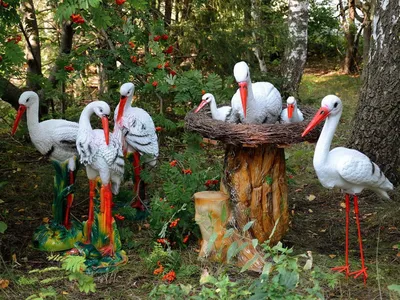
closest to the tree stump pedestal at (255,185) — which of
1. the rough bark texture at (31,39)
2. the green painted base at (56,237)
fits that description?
the green painted base at (56,237)

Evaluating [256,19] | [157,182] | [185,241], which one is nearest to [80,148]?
[185,241]

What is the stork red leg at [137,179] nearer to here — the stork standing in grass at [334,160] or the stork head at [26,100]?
the stork head at [26,100]

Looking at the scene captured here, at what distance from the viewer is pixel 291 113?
4293mm

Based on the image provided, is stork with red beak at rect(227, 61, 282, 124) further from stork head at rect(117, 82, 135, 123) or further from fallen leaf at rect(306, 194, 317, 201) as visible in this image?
fallen leaf at rect(306, 194, 317, 201)

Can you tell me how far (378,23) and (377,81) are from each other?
590 millimetres

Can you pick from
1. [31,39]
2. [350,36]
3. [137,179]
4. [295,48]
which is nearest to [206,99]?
[137,179]

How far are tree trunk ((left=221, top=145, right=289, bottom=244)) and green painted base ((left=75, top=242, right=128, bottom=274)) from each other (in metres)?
0.96

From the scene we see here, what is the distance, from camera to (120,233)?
473 centimetres

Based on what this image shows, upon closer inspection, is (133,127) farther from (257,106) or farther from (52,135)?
(257,106)

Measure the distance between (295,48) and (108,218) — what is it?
5.17 meters

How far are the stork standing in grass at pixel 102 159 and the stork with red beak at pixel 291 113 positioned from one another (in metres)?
A: 1.33

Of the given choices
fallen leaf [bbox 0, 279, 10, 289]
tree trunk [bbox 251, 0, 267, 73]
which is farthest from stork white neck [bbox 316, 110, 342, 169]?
tree trunk [bbox 251, 0, 267, 73]

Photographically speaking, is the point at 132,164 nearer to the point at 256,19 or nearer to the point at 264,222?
the point at 264,222

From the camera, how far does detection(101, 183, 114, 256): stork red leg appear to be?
Result: 4336mm
